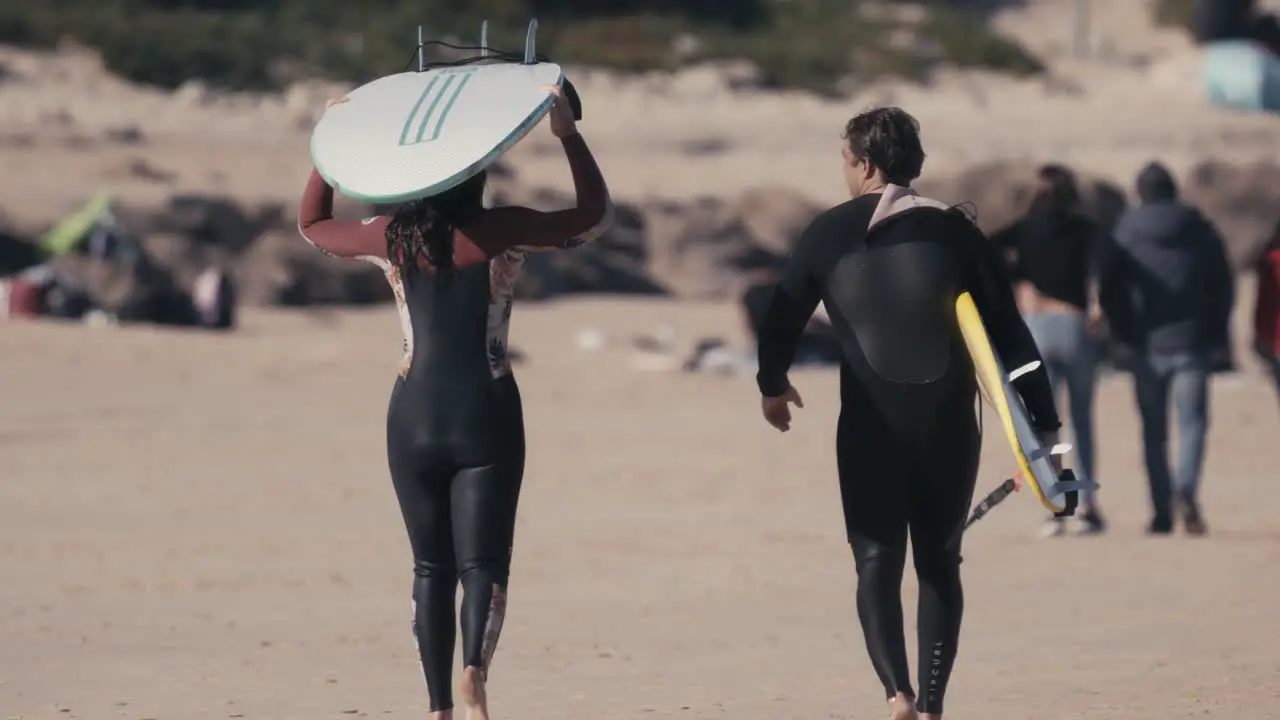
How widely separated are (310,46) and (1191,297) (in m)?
30.6

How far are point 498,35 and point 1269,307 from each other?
34.7 metres

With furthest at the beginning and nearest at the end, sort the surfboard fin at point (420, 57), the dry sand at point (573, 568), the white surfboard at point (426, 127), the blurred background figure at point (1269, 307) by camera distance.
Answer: the blurred background figure at point (1269, 307)
the dry sand at point (573, 568)
the surfboard fin at point (420, 57)
the white surfboard at point (426, 127)

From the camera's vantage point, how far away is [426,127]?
5812mm

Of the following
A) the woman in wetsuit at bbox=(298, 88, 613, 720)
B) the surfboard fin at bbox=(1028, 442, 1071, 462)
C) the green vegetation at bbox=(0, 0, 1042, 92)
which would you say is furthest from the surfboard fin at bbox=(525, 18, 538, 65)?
the green vegetation at bbox=(0, 0, 1042, 92)

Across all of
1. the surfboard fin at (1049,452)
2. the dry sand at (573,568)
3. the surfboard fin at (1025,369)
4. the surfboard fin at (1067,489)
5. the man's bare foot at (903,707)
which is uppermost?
the surfboard fin at (1025,369)

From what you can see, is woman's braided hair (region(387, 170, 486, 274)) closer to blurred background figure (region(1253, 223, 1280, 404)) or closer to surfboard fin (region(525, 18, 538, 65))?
surfboard fin (region(525, 18, 538, 65))

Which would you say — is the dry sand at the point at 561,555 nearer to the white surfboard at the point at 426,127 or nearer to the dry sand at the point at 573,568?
the dry sand at the point at 573,568

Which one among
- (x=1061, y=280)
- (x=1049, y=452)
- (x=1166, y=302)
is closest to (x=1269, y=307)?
(x=1166, y=302)

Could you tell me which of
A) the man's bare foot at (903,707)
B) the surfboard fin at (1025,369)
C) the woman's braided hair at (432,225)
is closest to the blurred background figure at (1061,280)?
the surfboard fin at (1025,369)

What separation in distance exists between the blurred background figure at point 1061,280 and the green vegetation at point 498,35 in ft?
88.3

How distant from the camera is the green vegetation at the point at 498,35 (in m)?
37.0

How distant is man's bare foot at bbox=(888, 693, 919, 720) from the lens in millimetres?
5812

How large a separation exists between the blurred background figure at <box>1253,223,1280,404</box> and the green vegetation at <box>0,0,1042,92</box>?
2693 centimetres

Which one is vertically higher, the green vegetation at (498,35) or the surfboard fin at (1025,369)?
the green vegetation at (498,35)
